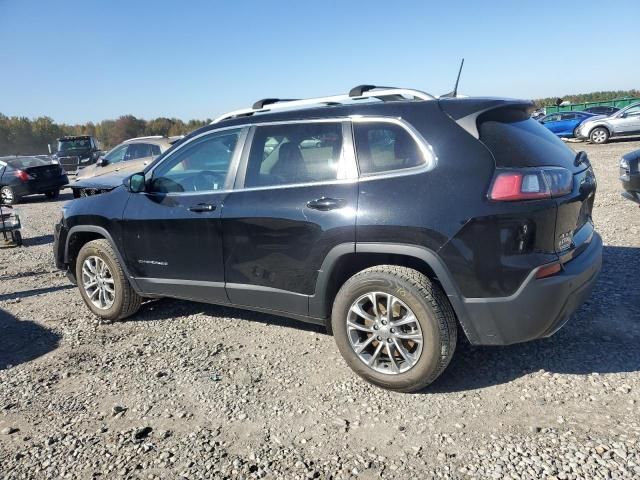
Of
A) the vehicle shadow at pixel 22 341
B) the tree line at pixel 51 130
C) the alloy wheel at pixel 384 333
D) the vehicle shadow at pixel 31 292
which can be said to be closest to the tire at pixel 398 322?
the alloy wheel at pixel 384 333

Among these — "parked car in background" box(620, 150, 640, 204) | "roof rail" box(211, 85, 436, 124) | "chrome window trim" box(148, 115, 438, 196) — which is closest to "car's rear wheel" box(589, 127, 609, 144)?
"parked car in background" box(620, 150, 640, 204)

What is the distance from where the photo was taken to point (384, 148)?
321 centimetres

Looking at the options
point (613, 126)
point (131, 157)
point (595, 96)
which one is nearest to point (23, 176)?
point (131, 157)

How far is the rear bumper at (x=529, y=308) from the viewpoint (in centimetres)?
282

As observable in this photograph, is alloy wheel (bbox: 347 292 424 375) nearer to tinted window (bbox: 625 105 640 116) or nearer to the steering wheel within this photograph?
the steering wheel

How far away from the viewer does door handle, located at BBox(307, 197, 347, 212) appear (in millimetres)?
3227

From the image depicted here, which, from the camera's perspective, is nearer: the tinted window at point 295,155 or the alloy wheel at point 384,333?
the alloy wheel at point 384,333

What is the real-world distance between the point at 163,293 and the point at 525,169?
3109 mm

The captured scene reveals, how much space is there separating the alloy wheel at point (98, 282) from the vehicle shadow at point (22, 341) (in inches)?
19.1

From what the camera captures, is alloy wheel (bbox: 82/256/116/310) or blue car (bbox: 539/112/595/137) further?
blue car (bbox: 539/112/595/137)

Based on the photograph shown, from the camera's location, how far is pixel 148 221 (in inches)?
167

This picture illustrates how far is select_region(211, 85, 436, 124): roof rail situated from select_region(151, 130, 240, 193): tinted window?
24 cm

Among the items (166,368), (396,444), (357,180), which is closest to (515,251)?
(357,180)

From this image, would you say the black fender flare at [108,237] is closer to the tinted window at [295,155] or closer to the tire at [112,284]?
the tire at [112,284]
